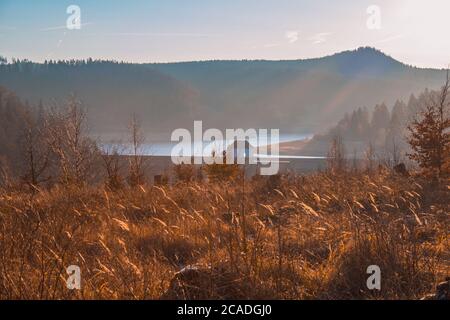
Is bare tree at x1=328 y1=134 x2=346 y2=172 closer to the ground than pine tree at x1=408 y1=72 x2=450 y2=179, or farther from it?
closer to the ground

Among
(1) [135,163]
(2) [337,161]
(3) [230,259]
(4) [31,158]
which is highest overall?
(4) [31,158]

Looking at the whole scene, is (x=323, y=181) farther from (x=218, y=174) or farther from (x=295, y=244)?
(x=218, y=174)

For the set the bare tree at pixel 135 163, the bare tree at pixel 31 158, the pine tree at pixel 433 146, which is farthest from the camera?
the bare tree at pixel 135 163

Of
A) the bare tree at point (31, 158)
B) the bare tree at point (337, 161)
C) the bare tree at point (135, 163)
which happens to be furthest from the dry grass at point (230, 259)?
the bare tree at point (337, 161)

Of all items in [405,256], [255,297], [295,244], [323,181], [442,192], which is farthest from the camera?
[323,181]

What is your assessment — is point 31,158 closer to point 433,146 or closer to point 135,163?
point 135,163

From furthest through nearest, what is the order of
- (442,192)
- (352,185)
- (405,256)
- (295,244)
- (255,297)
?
(352,185) < (442,192) < (295,244) < (405,256) < (255,297)

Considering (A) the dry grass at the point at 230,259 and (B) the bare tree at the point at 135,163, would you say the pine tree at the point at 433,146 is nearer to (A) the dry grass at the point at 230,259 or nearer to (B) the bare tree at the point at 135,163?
(A) the dry grass at the point at 230,259

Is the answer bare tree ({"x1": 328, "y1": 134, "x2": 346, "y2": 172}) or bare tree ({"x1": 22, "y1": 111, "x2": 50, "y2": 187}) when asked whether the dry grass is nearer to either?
bare tree ({"x1": 22, "y1": 111, "x2": 50, "y2": 187})

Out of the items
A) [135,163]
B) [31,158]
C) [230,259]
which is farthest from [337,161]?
[230,259]

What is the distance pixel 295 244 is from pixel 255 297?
215 cm

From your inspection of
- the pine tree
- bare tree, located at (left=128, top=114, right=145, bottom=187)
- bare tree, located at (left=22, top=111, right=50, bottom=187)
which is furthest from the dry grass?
bare tree, located at (left=128, top=114, right=145, bottom=187)
